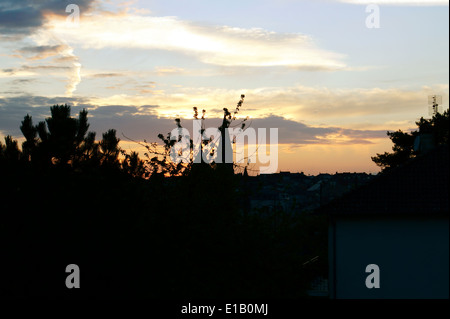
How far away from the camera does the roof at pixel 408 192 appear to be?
2211 cm

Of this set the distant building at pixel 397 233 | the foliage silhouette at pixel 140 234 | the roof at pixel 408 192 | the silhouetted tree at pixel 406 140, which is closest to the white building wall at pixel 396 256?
the distant building at pixel 397 233

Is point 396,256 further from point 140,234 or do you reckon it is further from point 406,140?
point 406,140

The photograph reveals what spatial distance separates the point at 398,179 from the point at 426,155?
1.79 metres

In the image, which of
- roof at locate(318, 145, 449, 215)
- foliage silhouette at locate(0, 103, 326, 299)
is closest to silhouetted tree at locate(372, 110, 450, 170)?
roof at locate(318, 145, 449, 215)

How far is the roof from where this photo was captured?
22.1 metres

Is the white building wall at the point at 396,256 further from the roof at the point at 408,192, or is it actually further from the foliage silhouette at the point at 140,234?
the foliage silhouette at the point at 140,234

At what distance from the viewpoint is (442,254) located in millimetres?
21719

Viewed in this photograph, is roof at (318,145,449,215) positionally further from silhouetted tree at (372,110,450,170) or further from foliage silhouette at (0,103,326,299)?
silhouetted tree at (372,110,450,170)

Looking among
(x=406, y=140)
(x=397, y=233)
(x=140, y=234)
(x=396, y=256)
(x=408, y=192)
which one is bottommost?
(x=396, y=256)

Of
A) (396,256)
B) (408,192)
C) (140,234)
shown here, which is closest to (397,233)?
(396,256)

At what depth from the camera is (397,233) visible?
22.4 meters

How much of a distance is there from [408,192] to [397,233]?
184cm

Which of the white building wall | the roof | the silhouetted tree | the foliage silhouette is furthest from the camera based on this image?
the silhouetted tree
